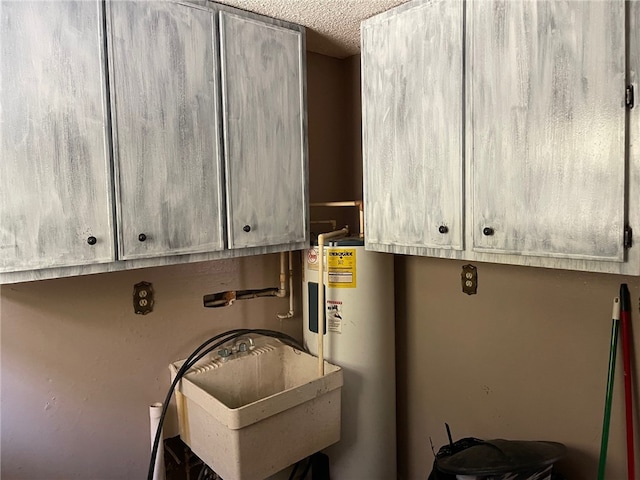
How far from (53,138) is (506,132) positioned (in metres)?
1.37

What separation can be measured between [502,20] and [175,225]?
126 centimetres

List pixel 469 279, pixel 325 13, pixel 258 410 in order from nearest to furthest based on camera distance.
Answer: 1. pixel 258 410
2. pixel 325 13
3. pixel 469 279

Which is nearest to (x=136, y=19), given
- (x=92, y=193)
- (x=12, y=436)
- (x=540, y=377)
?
(x=92, y=193)

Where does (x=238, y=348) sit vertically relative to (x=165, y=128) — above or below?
below

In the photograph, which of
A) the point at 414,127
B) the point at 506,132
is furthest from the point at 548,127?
the point at 414,127

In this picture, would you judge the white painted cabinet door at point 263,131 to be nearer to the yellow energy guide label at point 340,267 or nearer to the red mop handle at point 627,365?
the yellow energy guide label at point 340,267

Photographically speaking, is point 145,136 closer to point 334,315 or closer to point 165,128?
point 165,128

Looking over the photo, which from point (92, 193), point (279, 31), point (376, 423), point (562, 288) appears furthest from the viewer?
point (376, 423)

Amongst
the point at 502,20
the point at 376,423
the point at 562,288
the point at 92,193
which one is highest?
the point at 502,20

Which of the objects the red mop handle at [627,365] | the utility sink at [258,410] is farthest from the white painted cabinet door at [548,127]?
the utility sink at [258,410]

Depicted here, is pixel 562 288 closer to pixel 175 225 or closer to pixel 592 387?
pixel 592 387

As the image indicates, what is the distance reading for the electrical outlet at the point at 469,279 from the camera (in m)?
1.98

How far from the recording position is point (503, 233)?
1.49m

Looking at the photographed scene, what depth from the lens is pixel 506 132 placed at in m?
1.46
